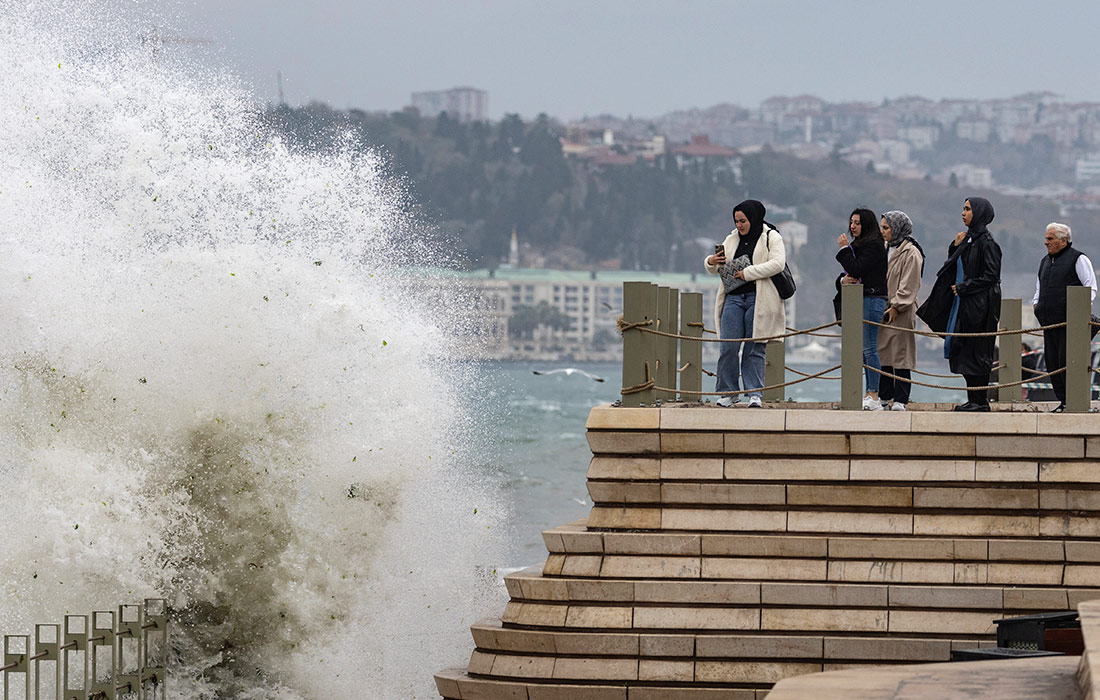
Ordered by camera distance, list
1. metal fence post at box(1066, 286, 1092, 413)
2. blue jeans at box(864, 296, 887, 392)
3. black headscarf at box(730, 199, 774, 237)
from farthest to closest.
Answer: blue jeans at box(864, 296, 887, 392) < black headscarf at box(730, 199, 774, 237) < metal fence post at box(1066, 286, 1092, 413)

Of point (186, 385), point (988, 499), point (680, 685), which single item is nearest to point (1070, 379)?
point (988, 499)

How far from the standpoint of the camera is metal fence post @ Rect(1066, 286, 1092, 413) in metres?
10.6

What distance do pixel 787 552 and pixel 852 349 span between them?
152 cm

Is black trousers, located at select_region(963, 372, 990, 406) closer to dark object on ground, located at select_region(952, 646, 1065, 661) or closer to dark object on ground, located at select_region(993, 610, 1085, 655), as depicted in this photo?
dark object on ground, located at select_region(993, 610, 1085, 655)

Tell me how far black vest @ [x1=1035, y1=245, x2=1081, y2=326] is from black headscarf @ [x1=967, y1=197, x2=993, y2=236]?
524 mm

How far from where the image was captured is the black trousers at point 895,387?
11.9m

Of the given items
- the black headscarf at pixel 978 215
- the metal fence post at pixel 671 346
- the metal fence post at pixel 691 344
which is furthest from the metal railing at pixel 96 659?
the black headscarf at pixel 978 215

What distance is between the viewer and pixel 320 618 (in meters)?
13.9

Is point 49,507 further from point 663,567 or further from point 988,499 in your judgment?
point 988,499

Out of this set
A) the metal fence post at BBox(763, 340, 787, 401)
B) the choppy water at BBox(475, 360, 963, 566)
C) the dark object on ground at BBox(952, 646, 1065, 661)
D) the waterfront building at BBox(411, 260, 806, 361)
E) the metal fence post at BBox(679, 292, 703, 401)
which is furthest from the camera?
the waterfront building at BBox(411, 260, 806, 361)

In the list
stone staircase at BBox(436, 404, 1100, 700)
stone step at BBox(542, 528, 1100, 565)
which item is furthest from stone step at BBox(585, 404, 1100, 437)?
stone step at BBox(542, 528, 1100, 565)

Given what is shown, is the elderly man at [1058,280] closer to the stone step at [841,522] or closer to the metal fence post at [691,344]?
the stone step at [841,522]

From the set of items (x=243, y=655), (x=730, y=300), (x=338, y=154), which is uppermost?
(x=338, y=154)

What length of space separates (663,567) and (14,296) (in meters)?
7.20
